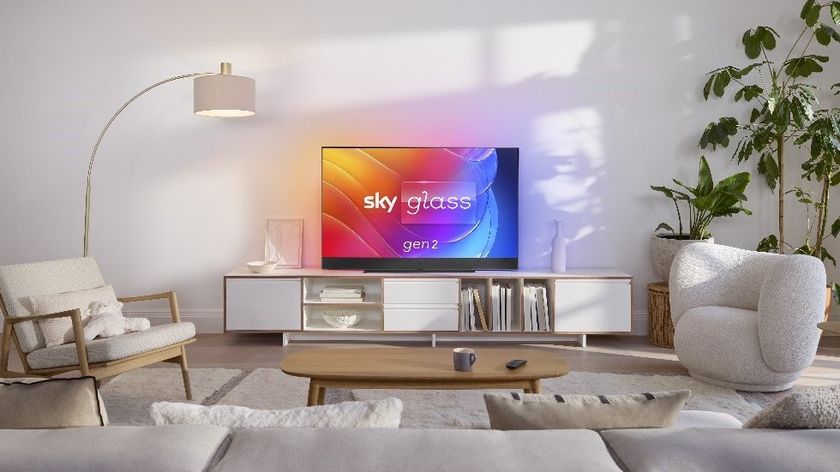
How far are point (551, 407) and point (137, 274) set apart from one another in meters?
5.00

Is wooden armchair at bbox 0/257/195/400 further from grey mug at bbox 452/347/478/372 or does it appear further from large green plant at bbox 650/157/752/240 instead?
large green plant at bbox 650/157/752/240

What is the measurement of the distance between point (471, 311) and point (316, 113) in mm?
1877

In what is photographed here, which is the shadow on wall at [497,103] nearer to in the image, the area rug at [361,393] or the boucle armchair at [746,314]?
the boucle armchair at [746,314]

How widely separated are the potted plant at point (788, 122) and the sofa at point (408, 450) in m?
4.30

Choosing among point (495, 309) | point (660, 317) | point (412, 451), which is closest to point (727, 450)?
point (412, 451)

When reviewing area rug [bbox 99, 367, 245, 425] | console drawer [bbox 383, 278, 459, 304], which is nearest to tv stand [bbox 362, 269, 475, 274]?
console drawer [bbox 383, 278, 459, 304]

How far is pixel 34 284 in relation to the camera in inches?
149

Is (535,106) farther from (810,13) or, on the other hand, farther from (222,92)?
(222,92)

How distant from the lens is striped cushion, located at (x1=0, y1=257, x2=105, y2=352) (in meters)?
3.56

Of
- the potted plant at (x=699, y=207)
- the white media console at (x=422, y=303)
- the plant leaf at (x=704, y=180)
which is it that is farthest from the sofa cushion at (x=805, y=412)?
the plant leaf at (x=704, y=180)

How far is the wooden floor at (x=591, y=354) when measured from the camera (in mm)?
4570

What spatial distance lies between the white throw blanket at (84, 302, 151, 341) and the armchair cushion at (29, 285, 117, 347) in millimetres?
70

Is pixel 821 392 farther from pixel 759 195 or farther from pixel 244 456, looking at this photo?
pixel 759 195

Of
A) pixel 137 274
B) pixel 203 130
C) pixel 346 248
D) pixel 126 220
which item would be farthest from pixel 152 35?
pixel 346 248
